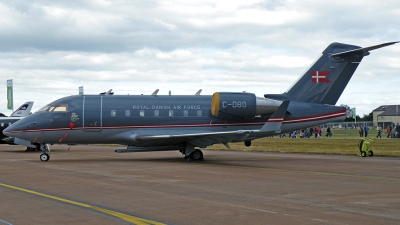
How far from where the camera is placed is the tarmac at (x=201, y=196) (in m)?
9.82

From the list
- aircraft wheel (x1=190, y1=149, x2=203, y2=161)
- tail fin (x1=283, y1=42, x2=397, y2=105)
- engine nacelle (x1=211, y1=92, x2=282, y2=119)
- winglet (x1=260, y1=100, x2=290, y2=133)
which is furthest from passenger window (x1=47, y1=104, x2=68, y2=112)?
tail fin (x1=283, y1=42, x2=397, y2=105)

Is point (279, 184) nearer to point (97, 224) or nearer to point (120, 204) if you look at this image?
point (120, 204)

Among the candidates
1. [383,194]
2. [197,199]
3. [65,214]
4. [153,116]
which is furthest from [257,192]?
[153,116]

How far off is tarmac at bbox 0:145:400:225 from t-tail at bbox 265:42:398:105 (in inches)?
299

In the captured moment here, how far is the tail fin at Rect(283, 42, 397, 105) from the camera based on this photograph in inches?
1054

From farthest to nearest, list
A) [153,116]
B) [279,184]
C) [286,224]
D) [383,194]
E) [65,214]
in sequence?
[153,116]
[279,184]
[383,194]
[65,214]
[286,224]

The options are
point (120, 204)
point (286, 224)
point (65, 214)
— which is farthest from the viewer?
point (120, 204)

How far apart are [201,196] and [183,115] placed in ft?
44.2

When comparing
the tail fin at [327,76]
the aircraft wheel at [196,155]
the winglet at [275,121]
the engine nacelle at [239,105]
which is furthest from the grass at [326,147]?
the aircraft wheel at [196,155]

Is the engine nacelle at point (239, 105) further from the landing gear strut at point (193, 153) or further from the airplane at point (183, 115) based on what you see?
the landing gear strut at point (193, 153)

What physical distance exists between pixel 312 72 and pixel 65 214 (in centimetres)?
1909

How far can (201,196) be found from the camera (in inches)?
500

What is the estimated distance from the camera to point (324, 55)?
88.3 feet

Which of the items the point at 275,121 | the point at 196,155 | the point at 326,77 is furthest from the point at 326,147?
the point at 275,121
